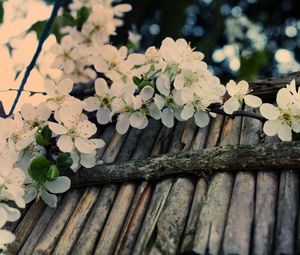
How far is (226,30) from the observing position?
2.81m

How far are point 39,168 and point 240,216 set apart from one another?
0.35 metres

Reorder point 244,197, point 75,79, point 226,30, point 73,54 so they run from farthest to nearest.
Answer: point 226,30
point 75,79
point 73,54
point 244,197

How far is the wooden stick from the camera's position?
790 millimetres

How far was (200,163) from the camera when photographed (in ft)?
2.77

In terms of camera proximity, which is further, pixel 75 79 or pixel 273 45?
pixel 273 45

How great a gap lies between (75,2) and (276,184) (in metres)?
0.91

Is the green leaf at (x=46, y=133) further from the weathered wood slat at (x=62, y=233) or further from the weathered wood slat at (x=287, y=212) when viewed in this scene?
the weathered wood slat at (x=287, y=212)

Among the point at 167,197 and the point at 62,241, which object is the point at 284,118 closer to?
the point at 167,197

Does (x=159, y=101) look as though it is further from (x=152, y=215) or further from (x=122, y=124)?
(x=152, y=215)

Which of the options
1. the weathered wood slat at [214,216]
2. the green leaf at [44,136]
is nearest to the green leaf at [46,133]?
the green leaf at [44,136]

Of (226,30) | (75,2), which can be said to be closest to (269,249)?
(75,2)

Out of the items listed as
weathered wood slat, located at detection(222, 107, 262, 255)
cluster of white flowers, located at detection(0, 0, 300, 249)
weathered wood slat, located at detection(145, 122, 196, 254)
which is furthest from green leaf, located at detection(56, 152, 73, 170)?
weathered wood slat, located at detection(222, 107, 262, 255)

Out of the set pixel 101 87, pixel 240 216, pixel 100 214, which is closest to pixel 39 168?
pixel 100 214

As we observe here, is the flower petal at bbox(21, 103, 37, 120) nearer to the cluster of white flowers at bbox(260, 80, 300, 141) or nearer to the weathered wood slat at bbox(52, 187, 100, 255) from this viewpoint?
the weathered wood slat at bbox(52, 187, 100, 255)
